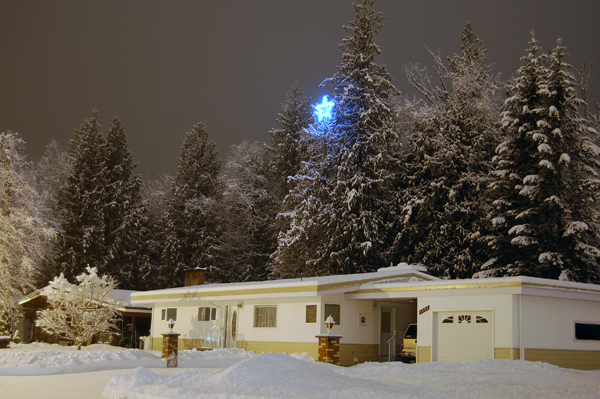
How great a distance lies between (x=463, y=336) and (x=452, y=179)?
50.4 feet

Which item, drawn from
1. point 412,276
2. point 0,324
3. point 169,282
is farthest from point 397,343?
point 169,282

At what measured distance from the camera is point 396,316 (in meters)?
22.6

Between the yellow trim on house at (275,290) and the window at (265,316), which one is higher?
the yellow trim on house at (275,290)

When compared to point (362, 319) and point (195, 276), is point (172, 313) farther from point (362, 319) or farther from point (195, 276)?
point (362, 319)

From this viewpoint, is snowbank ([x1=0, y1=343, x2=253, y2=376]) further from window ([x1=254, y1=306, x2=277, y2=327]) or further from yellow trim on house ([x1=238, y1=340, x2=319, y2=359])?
window ([x1=254, y1=306, x2=277, y2=327])

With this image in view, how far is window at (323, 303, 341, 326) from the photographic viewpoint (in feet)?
66.9

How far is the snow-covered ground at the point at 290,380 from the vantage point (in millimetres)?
9992

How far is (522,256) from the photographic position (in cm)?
2736

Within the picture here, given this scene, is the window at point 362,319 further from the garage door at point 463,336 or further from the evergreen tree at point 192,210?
the evergreen tree at point 192,210

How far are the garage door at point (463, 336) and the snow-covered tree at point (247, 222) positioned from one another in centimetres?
2480

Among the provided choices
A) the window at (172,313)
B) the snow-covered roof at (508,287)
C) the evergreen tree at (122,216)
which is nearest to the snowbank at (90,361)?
the snow-covered roof at (508,287)

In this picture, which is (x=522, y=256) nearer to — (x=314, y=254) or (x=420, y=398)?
(x=314, y=254)

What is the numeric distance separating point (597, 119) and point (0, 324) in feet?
111

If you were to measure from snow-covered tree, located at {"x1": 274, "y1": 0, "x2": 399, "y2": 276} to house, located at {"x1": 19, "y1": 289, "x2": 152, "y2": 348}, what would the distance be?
8438 mm
